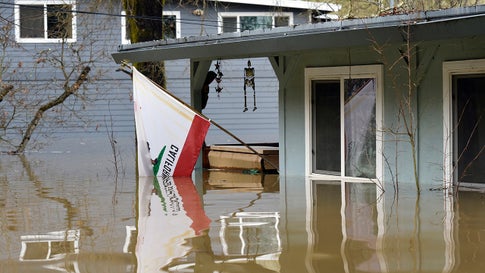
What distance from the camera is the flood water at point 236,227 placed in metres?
9.52

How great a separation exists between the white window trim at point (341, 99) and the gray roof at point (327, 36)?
1235 mm

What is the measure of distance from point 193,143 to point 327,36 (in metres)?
4.38

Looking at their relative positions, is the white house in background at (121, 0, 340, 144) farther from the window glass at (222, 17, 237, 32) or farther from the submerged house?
the submerged house

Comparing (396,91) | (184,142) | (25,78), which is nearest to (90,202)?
(184,142)

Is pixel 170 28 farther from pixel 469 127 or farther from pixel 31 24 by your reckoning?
pixel 469 127

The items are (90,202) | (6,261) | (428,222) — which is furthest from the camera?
(90,202)

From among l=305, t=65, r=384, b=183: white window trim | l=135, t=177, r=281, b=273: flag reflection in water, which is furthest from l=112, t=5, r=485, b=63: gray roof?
l=135, t=177, r=281, b=273: flag reflection in water

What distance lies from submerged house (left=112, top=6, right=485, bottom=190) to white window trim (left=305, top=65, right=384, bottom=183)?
0.02 metres

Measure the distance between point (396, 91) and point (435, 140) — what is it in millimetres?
1120

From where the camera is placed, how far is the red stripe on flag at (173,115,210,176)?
1886cm

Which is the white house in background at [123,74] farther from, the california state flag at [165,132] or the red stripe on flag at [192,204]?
the red stripe on flag at [192,204]

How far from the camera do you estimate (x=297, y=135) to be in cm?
1872

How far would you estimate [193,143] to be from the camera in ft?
62.0

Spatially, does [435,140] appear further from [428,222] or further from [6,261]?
[6,261]
